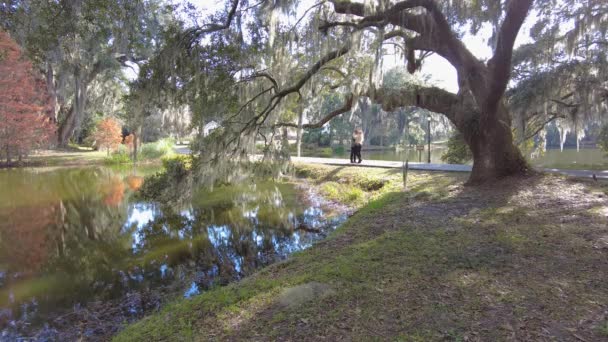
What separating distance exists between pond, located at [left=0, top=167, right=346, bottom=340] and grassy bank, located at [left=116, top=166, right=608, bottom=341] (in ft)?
3.48

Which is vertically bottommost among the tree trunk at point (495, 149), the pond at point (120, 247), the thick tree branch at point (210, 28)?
the pond at point (120, 247)

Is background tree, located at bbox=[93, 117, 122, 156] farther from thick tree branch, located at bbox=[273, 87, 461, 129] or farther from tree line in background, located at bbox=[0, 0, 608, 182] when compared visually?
thick tree branch, located at bbox=[273, 87, 461, 129]

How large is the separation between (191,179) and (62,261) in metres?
2.71

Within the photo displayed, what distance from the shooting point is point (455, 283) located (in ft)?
11.3

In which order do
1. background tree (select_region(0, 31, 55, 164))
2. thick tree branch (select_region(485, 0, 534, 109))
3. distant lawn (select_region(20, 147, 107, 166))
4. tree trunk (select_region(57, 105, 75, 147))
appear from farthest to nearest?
tree trunk (select_region(57, 105, 75, 147)) → distant lawn (select_region(20, 147, 107, 166)) → background tree (select_region(0, 31, 55, 164)) → thick tree branch (select_region(485, 0, 534, 109))

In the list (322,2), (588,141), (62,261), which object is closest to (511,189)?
(322,2)

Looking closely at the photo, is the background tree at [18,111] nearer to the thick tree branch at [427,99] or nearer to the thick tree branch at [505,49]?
the thick tree branch at [427,99]

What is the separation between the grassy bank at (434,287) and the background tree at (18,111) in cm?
1477

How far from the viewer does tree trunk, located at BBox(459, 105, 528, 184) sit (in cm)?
758

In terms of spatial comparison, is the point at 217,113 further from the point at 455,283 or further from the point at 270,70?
the point at 455,283

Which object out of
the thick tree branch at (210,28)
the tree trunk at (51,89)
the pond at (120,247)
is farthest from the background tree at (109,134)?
the thick tree branch at (210,28)

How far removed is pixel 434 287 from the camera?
3.41 meters

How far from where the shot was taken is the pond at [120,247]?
14.6 feet

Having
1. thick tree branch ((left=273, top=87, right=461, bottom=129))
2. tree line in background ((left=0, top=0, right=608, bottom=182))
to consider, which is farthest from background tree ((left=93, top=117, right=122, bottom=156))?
thick tree branch ((left=273, top=87, right=461, bottom=129))
